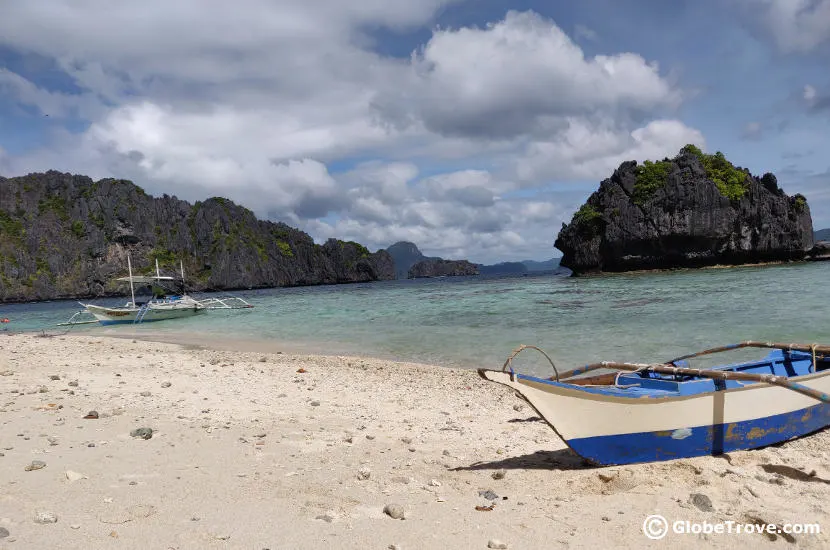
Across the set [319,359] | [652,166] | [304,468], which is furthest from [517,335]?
[652,166]

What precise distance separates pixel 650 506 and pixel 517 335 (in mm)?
15194

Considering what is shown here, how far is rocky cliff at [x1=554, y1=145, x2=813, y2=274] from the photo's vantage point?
274 ft

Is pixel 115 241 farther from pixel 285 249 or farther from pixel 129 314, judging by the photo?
pixel 129 314

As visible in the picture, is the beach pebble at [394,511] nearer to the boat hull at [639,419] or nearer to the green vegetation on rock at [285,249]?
the boat hull at [639,419]

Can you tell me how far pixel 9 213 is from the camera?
13638cm

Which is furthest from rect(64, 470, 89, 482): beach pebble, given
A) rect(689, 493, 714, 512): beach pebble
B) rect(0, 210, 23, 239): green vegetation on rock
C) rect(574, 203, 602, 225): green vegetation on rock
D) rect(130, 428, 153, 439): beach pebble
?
rect(0, 210, 23, 239): green vegetation on rock

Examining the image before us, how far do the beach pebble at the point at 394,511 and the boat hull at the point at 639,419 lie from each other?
1.83m

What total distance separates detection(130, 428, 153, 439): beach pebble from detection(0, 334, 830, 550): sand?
0.35ft

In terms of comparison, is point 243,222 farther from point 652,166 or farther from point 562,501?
point 562,501

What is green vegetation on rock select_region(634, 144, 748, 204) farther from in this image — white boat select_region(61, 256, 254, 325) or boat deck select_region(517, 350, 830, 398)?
boat deck select_region(517, 350, 830, 398)

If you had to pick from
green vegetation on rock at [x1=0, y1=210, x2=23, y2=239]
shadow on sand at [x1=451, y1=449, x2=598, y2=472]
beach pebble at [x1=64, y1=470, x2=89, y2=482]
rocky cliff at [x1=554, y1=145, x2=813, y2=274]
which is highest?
green vegetation on rock at [x1=0, y1=210, x2=23, y2=239]

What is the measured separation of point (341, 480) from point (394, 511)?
1.13m

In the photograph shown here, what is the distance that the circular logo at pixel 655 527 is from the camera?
14.3 ft

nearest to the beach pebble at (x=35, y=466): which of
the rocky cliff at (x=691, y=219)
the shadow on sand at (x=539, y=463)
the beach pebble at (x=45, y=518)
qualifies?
the beach pebble at (x=45, y=518)
